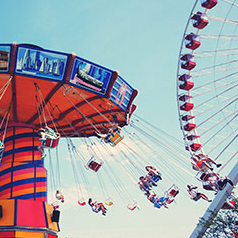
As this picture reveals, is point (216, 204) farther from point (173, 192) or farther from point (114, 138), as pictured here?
point (114, 138)

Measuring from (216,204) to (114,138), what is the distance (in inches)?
270

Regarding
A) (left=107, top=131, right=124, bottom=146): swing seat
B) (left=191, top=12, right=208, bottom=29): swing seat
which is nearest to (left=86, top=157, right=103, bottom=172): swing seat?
(left=107, top=131, right=124, bottom=146): swing seat

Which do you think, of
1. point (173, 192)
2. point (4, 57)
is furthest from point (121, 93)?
point (173, 192)

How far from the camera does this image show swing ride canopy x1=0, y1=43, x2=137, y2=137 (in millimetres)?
13117

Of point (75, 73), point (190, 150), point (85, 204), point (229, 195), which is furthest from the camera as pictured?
point (85, 204)

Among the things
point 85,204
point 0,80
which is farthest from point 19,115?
point 85,204

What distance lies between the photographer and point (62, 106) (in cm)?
1698

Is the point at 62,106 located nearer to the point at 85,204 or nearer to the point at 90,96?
the point at 90,96

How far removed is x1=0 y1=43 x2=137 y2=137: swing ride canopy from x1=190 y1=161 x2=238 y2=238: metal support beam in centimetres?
642

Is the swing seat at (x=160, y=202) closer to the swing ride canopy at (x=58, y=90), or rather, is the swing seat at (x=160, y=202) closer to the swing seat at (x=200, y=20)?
the swing ride canopy at (x=58, y=90)

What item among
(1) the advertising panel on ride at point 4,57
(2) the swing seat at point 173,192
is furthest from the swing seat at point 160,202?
(1) the advertising panel on ride at point 4,57

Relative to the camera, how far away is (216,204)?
1850 centimetres

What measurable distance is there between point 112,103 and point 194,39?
7.13m

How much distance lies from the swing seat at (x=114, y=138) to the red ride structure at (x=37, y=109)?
0.77 meters
